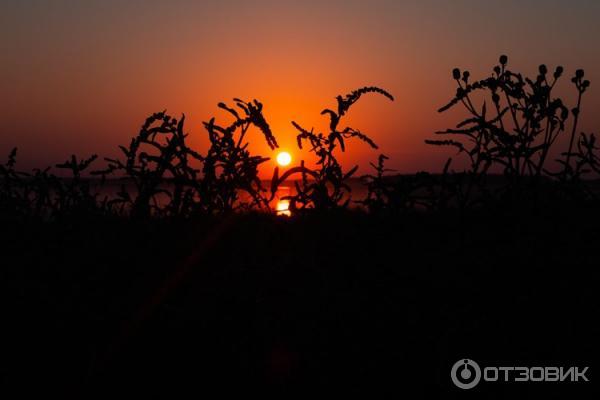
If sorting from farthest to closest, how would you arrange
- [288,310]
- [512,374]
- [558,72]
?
[558,72] → [288,310] → [512,374]

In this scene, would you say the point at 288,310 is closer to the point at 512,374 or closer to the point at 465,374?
the point at 465,374

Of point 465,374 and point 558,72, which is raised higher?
point 558,72

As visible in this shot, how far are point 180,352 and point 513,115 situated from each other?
2.58 m

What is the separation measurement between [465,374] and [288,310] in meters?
0.70

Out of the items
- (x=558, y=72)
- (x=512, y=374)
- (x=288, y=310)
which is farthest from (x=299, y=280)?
(x=558, y=72)

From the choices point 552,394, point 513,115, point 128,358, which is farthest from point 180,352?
point 513,115

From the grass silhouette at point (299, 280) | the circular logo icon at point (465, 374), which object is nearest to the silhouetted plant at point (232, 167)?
the grass silhouette at point (299, 280)

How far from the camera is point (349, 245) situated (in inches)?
108

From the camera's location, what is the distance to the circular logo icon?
1900 millimetres

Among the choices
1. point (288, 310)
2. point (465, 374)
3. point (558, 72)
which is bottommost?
point (465, 374)

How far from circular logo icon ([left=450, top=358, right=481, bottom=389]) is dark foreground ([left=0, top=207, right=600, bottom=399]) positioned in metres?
0.02

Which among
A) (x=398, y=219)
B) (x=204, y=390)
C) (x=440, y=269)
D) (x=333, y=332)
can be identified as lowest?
(x=204, y=390)

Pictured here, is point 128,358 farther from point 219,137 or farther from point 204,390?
point 219,137

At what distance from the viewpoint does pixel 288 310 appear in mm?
2252
